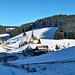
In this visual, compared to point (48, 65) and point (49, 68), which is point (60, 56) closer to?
point (48, 65)

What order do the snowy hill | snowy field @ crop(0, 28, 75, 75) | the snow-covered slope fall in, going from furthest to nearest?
the snow-covered slope < snowy field @ crop(0, 28, 75, 75) < the snowy hill

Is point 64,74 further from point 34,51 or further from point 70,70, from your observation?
point 34,51

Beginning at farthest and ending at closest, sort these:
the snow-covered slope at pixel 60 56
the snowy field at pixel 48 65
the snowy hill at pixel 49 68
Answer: the snow-covered slope at pixel 60 56
the snowy field at pixel 48 65
the snowy hill at pixel 49 68

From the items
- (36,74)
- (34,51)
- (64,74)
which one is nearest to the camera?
(64,74)

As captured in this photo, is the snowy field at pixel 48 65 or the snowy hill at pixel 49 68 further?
the snowy field at pixel 48 65

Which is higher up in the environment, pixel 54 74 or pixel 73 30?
pixel 73 30

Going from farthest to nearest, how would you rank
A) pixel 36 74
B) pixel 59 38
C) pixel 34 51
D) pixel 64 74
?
pixel 59 38
pixel 34 51
pixel 36 74
pixel 64 74

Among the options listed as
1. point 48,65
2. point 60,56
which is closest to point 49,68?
point 48,65

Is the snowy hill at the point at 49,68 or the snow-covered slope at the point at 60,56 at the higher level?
the snow-covered slope at the point at 60,56

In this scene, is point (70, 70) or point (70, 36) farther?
point (70, 36)

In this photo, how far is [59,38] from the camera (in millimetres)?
162375

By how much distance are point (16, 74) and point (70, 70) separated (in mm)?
5559

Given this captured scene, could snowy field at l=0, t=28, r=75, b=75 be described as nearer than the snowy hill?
No

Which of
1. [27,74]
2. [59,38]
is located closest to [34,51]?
[27,74]
